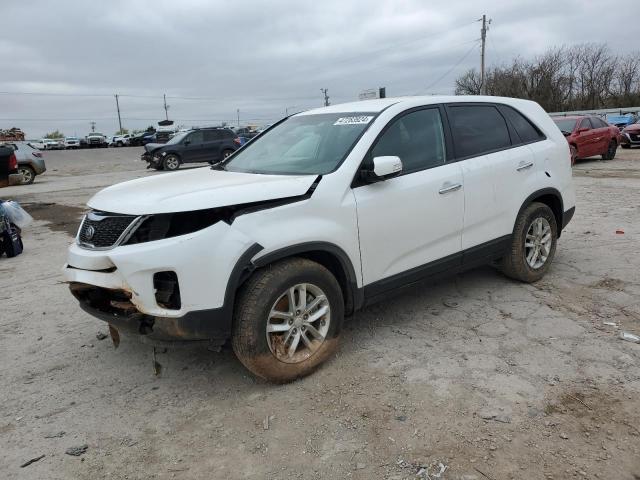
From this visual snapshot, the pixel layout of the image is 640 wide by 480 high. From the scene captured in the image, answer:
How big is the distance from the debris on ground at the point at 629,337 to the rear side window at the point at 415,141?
1.87 m

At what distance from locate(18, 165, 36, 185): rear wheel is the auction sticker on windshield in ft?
60.0

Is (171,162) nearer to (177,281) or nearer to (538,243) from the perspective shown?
(538,243)

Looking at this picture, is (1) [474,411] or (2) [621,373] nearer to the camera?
(1) [474,411]

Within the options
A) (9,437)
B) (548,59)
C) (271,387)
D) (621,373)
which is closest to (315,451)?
(271,387)

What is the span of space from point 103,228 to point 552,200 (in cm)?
420

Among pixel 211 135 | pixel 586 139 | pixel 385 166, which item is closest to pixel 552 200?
pixel 385 166

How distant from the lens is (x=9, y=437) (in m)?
2.93

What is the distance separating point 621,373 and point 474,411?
3.64ft

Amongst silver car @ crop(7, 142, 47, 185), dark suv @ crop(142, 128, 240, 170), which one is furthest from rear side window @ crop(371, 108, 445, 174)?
dark suv @ crop(142, 128, 240, 170)

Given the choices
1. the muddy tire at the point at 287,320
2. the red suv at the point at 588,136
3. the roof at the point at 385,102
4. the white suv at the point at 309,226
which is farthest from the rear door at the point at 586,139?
the muddy tire at the point at 287,320

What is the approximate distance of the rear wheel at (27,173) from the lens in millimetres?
18734

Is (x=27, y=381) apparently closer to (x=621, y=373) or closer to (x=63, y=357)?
(x=63, y=357)

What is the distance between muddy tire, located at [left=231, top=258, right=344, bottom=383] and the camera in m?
3.06

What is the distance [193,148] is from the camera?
22.4 metres
